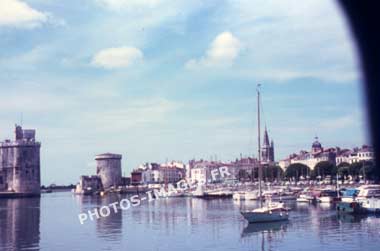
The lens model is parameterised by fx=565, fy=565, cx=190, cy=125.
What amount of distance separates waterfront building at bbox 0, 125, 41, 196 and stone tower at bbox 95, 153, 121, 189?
771 cm

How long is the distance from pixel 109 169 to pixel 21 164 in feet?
33.6

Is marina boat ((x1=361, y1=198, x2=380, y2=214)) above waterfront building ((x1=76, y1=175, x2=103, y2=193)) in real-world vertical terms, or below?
below

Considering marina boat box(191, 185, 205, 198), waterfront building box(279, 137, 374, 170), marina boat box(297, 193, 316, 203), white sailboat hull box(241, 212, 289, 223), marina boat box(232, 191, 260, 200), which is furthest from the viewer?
waterfront building box(279, 137, 374, 170)

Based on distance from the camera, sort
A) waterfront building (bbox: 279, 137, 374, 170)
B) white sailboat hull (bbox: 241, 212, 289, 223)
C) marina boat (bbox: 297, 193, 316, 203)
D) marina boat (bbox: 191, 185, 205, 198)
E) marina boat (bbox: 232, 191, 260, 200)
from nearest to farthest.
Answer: white sailboat hull (bbox: 241, 212, 289, 223), marina boat (bbox: 297, 193, 316, 203), marina boat (bbox: 232, 191, 260, 200), marina boat (bbox: 191, 185, 205, 198), waterfront building (bbox: 279, 137, 374, 170)

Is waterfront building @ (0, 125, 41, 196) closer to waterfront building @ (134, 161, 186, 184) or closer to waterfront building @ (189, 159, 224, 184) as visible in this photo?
waterfront building @ (134, 161, 186, 184)

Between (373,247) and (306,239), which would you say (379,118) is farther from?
(306,239)

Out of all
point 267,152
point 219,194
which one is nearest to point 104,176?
point 267,152

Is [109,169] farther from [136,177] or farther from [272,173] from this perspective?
[272,173]

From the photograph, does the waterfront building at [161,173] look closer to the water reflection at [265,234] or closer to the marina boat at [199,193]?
the marina boat at [199,193]

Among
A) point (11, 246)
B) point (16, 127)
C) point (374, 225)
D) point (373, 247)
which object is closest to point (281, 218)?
point (374, 225)

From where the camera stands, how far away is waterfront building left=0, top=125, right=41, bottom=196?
57.4 meters

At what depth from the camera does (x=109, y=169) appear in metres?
63.7

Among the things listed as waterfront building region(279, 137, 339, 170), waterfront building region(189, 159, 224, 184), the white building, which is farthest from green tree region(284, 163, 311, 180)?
the white building

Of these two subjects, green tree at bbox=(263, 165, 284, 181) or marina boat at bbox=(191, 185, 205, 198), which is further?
green tree at bbox=(263, 165, 284, 181)
